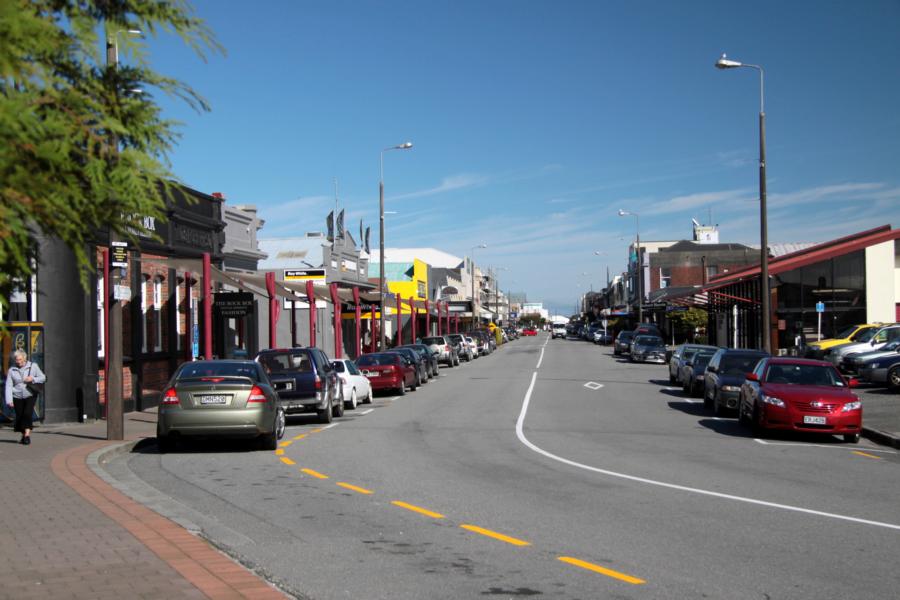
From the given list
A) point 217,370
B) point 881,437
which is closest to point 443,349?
point 881,437

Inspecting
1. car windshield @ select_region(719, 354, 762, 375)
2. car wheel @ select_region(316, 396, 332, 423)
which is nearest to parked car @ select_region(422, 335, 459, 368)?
car windshield @ select_region(719, 354, 762, 375)

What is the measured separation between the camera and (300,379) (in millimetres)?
20156

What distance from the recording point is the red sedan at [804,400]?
17.1 m

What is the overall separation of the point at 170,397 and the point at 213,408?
2.37 ft

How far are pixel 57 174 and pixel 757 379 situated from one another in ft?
54.3

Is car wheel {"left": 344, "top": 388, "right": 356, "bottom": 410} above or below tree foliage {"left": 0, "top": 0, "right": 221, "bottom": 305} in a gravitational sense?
below

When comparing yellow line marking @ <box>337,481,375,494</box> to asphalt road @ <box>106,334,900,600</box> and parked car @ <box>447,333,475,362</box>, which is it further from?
parked car @ <box>447,333,475,362</box>

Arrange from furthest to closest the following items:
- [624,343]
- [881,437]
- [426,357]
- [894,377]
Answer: [624,343] < [426,357] < [894,377] < [881,437]

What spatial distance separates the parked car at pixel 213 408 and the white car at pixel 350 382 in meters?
9.41

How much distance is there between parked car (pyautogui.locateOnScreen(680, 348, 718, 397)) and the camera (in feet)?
93.8

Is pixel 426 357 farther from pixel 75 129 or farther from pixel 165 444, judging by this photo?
pixel 75 129

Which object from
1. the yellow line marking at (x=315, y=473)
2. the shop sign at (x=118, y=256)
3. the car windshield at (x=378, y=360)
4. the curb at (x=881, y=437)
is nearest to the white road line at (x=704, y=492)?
the yellow line marking at (x=315, y=473)

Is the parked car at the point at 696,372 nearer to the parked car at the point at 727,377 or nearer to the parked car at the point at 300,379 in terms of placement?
the parked car at the point at 727,377

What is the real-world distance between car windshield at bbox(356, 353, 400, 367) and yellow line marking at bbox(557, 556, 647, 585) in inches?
918
